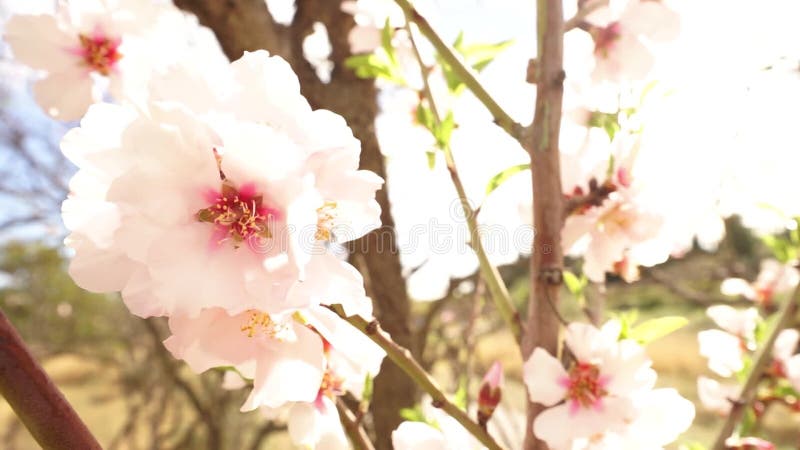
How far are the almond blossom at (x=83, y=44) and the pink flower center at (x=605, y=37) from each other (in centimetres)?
33

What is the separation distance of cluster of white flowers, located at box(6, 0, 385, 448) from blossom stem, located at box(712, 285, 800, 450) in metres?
0.38

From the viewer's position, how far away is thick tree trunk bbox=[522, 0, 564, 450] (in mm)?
427

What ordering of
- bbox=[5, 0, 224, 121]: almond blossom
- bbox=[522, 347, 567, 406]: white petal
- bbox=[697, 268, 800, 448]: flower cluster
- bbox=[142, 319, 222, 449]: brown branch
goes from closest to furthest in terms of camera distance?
bbox=[522, 347, 567, 406]: white petal, bbox=[5, 0, 224, 121]: almond blossom, bbox=[697, 268, 800, 448]: flower cluster, bbox=[142, 319, 222, 449]: brown branch

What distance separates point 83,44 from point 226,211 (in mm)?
349

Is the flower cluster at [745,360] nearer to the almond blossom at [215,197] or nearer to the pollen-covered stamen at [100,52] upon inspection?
the almond blossom at [215,197]

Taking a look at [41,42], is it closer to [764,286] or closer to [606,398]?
[606,398]

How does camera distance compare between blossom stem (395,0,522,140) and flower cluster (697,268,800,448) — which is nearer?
blossom stem (395,0,522,140)

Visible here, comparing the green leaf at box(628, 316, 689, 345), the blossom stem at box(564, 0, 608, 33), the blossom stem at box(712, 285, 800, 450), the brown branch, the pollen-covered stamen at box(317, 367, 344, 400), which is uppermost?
the blossom stem at box(564, 0, 608, 33)

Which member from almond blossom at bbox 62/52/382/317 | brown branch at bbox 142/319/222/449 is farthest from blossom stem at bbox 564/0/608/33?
brown branch at bbox 142/319/222/449

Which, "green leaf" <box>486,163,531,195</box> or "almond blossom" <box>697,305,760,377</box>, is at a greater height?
"green leaf" <box>486,163,531,195</box>

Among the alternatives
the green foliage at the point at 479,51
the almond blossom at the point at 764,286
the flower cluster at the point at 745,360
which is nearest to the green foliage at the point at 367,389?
the green foliage at the point at 479,51

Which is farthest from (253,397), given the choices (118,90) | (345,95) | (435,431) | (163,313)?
(345,95)

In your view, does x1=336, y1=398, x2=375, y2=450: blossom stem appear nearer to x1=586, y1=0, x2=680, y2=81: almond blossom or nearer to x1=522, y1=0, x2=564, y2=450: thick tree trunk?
x1=522, y1=0, x2=564, y2=450: thick tree trunk

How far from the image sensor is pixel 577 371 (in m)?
0.48
